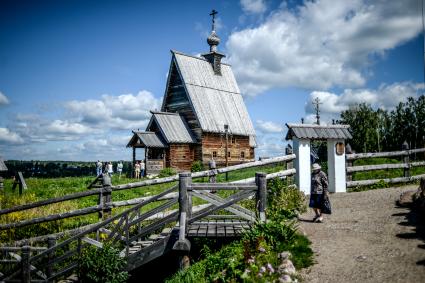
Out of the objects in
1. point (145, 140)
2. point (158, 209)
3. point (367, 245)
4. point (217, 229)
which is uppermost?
point (145, 140)

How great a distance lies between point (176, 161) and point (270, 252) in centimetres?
2148

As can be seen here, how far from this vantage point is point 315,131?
1262 centimetres

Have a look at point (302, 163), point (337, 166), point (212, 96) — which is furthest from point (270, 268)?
point (212, 96)

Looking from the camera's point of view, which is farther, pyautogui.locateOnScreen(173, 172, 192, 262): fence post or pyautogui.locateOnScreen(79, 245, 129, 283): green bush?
pyautogui.locateOnScreen(79, 245, 129, 283): green bush

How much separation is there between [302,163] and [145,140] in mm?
16289

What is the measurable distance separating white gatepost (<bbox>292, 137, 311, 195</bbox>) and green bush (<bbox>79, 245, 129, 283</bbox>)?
6.42 m

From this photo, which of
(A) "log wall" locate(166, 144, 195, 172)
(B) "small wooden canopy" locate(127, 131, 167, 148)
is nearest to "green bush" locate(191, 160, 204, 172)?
(A) "log wall" locate(166, 144, 195, 172)

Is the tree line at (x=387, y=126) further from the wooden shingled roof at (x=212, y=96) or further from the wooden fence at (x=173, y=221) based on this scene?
the wooden fence at (x=173, y=221)

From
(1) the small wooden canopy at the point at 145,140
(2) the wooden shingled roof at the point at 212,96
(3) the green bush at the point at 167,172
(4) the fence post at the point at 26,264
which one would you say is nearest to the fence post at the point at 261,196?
(4) the fence post at the point at 26,264

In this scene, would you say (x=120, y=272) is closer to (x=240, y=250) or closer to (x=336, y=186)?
(x=240, y=250)

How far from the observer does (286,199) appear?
1037cm

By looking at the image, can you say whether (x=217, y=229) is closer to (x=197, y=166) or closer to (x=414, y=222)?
(x=414, y=222)

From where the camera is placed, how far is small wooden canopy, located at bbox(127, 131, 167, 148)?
1033 inches

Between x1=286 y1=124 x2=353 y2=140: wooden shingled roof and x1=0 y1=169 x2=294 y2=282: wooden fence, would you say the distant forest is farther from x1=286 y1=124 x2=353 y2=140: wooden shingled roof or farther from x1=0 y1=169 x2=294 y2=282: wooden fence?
x1=286 y1=124 x2=353 y2=140: wooden shingled roof
